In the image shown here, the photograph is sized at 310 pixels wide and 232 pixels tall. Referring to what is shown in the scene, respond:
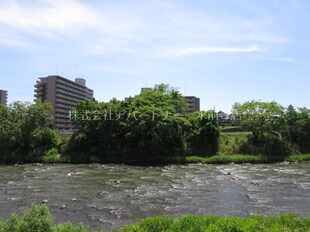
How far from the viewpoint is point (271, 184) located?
26.1 m

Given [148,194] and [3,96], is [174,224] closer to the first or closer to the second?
[148,194]

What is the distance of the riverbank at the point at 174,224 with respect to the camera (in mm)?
7719

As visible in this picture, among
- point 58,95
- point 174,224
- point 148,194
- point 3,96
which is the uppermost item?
point 3,96

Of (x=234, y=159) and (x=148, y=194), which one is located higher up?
(x=234, y=159)

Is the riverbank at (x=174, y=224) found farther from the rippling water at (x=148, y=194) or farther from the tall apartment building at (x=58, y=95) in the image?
the tall apartment building at (x=58, y=95)

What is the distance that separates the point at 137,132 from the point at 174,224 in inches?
1298

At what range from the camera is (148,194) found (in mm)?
22078

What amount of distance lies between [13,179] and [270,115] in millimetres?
36811

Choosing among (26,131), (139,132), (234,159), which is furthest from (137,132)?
(26,131)

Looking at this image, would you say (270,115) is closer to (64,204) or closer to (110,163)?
(110,163)

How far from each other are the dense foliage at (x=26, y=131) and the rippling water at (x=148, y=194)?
42.6 ft

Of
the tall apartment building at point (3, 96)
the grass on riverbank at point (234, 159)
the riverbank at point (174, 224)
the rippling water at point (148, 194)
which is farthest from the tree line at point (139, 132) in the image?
the tall apartment building at point (3, 96)

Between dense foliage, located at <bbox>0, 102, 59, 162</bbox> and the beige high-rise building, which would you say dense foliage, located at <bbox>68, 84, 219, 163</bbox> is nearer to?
dense foliage, located at <bbox>0, 102, 59, 162</bbox>

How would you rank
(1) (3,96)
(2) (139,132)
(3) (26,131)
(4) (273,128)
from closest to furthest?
(2) (139,132) → (3) (26,131) → (4) (273,128) → (1) (3,96)
